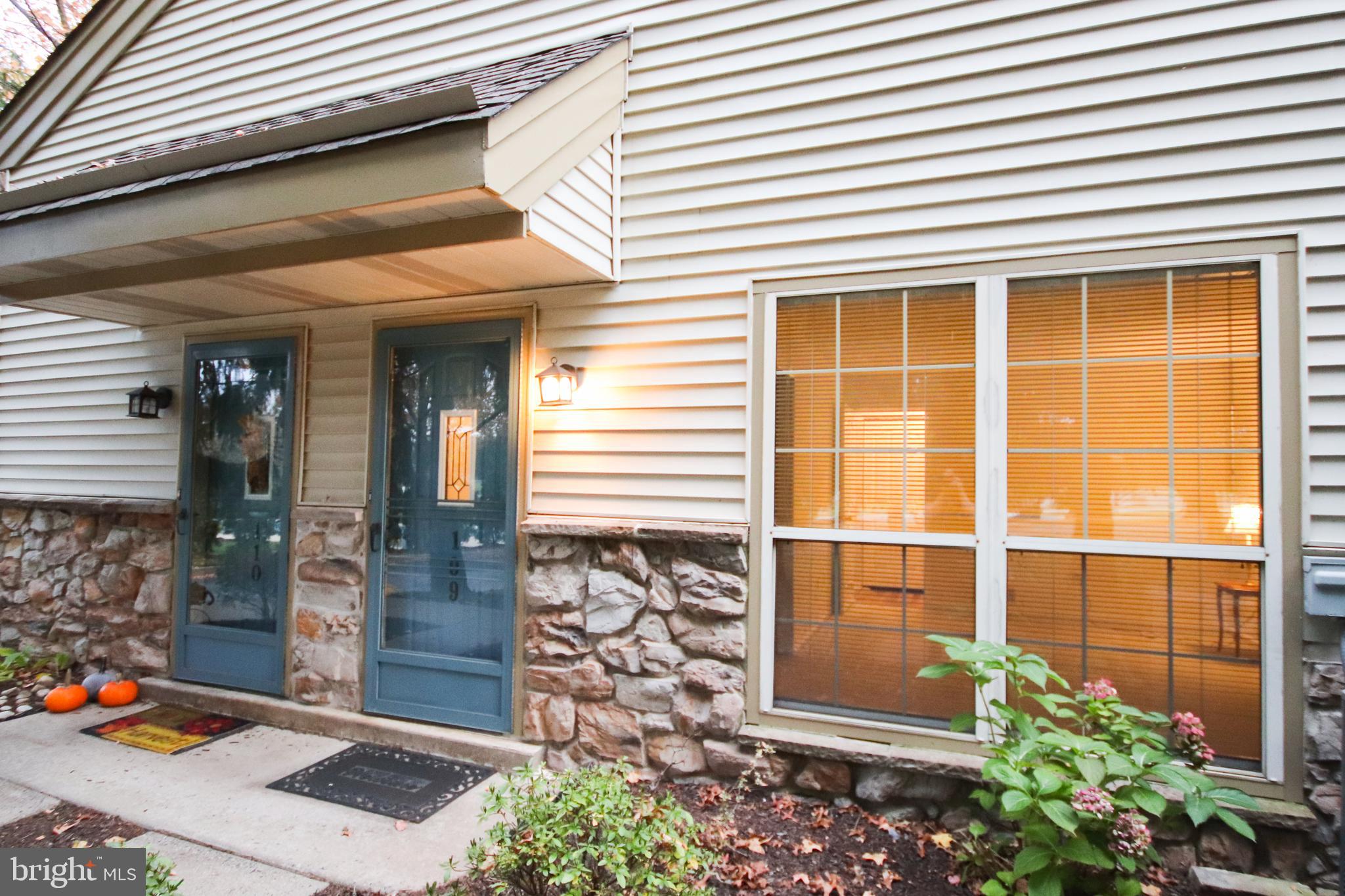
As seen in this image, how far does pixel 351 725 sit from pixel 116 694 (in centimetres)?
180

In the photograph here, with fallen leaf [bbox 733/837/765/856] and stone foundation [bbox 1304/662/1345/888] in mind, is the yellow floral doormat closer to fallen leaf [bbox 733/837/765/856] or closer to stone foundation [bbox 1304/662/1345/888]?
fallen leaf [bbox 733/837/765/856]

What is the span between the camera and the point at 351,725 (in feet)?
12.0

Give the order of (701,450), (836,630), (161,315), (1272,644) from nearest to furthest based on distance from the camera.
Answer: (1272,644) → (836,630) → (701,450) → (161,315)

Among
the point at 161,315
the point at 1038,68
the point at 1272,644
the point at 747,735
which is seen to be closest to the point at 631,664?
the point at 747,735

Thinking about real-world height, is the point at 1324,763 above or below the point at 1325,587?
below

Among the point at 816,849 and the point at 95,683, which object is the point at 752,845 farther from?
the point at 95,683

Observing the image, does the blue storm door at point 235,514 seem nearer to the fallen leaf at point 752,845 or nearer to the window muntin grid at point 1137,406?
the fallen leaf at point 752,845

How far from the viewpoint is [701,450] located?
10.4ft

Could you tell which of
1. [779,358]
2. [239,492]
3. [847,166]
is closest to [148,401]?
[239,492]

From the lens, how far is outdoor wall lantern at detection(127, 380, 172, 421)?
4477mm

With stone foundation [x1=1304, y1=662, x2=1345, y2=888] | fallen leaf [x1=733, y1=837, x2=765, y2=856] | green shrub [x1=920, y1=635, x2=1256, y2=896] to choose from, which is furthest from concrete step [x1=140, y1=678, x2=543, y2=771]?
stone foundation [x1=1304, y1=662, x2=1345, y2=888]

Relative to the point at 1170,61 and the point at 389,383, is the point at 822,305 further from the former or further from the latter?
the point at 389,383

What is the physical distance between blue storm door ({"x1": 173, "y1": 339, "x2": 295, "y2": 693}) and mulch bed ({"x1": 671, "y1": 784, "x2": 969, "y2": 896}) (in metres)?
2.85

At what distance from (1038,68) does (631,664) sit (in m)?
3.13
